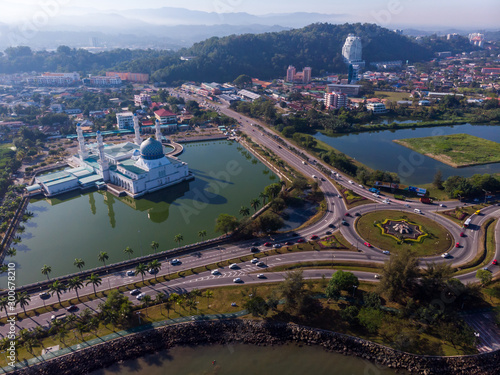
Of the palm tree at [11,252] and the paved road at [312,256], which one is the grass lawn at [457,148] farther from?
the palm tree at [11,252]

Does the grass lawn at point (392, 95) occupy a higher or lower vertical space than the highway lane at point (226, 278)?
higher

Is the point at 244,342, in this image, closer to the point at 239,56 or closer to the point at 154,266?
the point at 154,266

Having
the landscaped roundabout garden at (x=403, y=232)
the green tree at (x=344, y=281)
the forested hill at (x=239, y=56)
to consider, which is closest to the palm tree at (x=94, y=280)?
the green tree at (x=344, y=281)

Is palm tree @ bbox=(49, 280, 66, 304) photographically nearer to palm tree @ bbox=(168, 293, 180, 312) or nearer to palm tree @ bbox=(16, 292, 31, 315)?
palm tree @ bbox=(16, 292, 31, 315)

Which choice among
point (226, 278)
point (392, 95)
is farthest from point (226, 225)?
point (392, 95)

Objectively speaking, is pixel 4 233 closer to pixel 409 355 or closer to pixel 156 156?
pixel 156 156

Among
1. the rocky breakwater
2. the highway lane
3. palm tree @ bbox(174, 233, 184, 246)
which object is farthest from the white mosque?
the rocky breakwater
